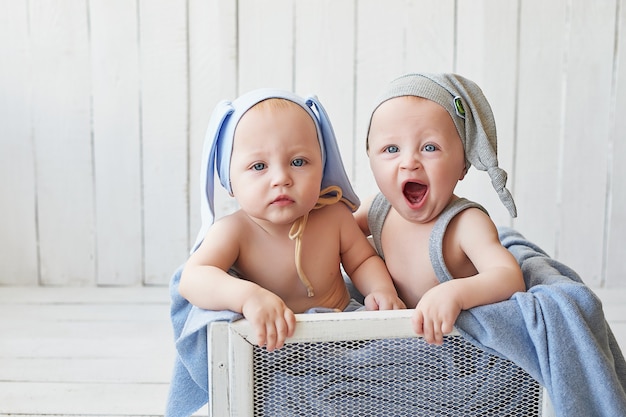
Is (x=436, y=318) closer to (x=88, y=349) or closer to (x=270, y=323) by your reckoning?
(x=270, y=323)

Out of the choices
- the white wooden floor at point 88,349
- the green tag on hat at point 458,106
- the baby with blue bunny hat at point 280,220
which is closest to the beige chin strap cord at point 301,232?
the baby with blue bunny hat at point 280,220

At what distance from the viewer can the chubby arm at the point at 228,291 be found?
0.94 metres

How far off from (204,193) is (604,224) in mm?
1485

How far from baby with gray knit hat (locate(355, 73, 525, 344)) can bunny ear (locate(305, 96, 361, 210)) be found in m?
0.06

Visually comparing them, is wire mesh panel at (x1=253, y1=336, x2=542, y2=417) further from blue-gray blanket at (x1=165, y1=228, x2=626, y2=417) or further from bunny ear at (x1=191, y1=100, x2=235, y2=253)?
bunny ear at (x1=191, y1=100, x2=235, y2=253)

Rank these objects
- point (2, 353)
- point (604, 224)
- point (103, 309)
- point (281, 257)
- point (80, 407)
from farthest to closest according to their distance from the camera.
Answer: point (604, 224)
point (103, 309)
point (2, 353)
point (80, 407)
point (281, 257)

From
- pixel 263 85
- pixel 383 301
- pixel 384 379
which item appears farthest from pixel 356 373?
pixel 263 85

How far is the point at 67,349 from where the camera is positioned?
70.4 inches

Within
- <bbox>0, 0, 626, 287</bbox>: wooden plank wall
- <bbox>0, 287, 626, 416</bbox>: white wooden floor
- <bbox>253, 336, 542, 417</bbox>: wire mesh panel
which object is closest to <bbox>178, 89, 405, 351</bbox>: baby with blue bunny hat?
<bbox>253, 336, 542, 417</bbox>: wire mesh panel

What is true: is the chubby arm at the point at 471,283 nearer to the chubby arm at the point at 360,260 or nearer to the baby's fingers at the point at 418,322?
the baby's fingers at the point at 418,322

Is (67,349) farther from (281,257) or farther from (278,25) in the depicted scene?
(278,25)

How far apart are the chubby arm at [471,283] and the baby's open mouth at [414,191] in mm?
68

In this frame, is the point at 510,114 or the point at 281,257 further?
the point at 510,114

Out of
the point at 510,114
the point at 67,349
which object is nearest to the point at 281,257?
the point at 67,349
